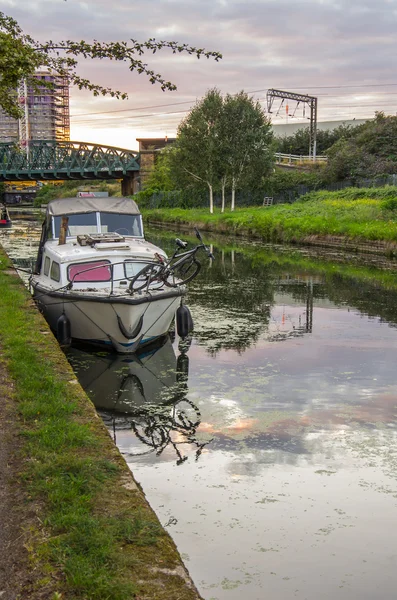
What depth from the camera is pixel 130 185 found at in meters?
98.4

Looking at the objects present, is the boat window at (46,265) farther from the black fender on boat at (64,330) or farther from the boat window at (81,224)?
the black fender on boat at (64,330)

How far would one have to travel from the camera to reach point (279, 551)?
6.17 meters

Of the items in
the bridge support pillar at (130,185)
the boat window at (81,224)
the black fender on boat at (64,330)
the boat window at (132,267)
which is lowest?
the black fender on boat at (64,330)

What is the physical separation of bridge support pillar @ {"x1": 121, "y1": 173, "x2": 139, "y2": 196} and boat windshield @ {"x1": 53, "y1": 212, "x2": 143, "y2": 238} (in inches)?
3145

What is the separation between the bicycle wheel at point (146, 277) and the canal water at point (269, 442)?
1325mm

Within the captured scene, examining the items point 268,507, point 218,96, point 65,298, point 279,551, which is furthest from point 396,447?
point 218,96

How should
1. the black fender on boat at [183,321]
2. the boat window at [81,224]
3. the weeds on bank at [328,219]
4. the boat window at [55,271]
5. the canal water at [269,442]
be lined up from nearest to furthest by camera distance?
the canal water at [269,442] < the black fender on boat at [183,321] < the boat window at [55,271] < the boat window at [81,224] < the weeds on bank at [328,219]

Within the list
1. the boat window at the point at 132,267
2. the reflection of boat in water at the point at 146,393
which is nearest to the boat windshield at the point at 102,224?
the boat window at the point at 132,267

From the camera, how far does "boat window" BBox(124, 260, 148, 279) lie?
1426 cm

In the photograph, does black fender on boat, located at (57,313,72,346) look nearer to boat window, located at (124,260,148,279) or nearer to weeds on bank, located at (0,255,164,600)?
boat window, located at (124,260,148,279)

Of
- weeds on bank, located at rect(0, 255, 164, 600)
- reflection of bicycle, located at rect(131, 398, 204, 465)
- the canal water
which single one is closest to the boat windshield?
the canal water

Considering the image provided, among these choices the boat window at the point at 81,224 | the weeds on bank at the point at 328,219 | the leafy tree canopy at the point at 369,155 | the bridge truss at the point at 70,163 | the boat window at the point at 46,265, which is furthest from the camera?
the bridge truss at the point at 70,163

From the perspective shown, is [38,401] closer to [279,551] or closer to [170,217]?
[279,551]

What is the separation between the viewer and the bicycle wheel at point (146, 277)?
13039 millimetres
